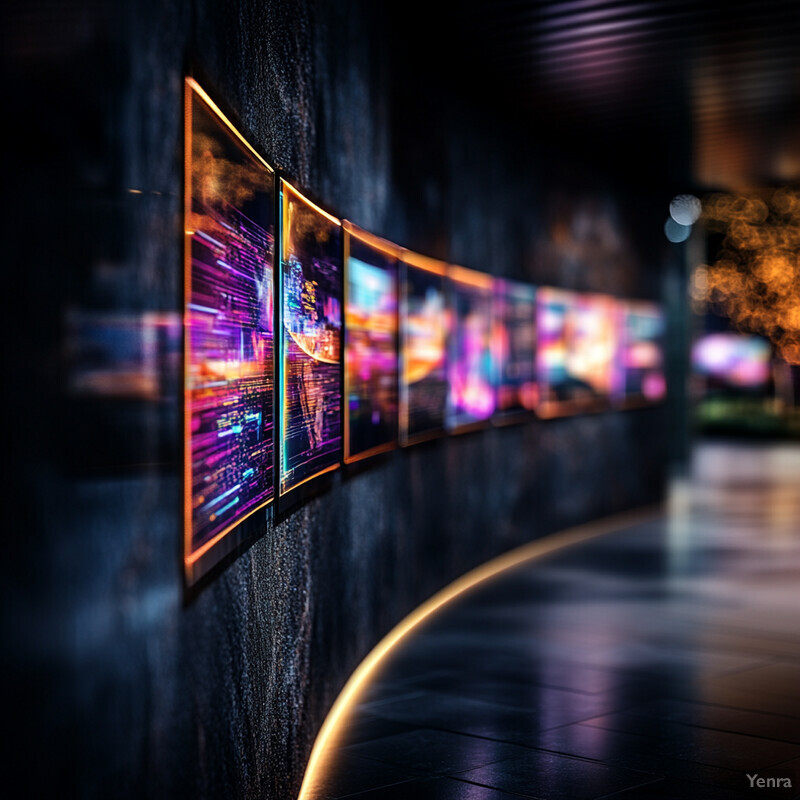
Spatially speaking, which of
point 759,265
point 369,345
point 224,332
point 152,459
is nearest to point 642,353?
point 369,345

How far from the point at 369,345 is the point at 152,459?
3.99 m

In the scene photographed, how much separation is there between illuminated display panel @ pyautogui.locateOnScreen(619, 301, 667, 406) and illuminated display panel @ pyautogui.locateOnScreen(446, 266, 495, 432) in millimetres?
4081

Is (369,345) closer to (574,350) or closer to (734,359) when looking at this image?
(574,350)

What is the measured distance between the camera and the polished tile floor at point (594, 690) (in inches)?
207

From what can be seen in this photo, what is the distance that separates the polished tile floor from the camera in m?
5.25

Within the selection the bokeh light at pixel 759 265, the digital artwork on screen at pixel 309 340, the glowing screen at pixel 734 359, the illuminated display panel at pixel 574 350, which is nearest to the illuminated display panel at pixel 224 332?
the digital artwork on screen at pixel 309 340

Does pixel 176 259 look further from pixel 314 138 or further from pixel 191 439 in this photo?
pixel 314 138

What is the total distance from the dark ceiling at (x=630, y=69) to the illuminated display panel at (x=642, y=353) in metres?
2.00

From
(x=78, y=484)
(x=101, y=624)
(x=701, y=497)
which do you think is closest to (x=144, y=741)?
(x=101, y=624)

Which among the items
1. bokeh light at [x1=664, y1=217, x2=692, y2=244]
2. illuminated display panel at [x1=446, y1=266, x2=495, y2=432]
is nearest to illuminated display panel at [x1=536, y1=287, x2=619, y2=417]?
illuminated display panel at [x1=446, y1=266, x2=495, y2=432]

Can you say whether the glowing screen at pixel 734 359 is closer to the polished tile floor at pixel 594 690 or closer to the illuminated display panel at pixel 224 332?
the polished tile floor at pixel 594 690

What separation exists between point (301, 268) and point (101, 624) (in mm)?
2748

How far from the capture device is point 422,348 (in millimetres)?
8312

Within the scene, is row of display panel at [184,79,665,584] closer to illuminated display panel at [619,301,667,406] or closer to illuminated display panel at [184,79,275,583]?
illuminated display panel at [184,79,275,583]
